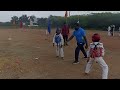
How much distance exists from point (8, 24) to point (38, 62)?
5355 centimetres

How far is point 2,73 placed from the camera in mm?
10266

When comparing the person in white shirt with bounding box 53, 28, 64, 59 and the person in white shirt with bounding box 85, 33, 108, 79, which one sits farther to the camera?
the person in white shirt with bounding box 53, 28, 64, 59

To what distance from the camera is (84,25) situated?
53750 millimetres

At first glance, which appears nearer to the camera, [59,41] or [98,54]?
Answer: [98,54]

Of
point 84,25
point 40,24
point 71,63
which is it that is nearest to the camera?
point 71,63

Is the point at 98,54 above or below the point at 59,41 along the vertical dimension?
above

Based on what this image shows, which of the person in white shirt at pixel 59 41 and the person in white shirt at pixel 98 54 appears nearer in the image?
the person in white shirt at pixel 98 54
